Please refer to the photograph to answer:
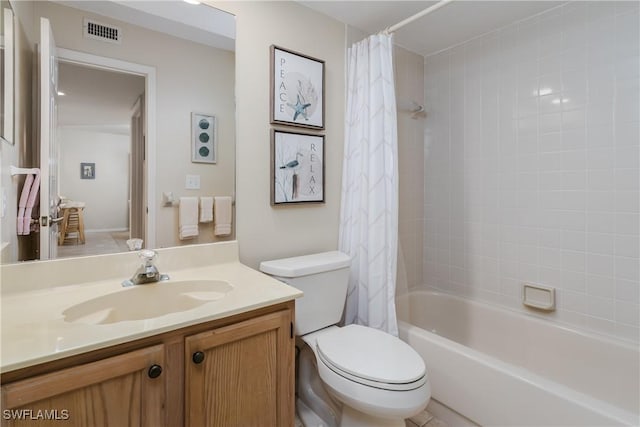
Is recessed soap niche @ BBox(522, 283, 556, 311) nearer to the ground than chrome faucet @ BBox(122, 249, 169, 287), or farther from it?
nearer to the ground

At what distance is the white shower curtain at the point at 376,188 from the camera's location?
179 cm

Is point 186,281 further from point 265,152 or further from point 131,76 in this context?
point 131,76

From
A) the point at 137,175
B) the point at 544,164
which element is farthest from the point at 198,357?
the point at 544,164

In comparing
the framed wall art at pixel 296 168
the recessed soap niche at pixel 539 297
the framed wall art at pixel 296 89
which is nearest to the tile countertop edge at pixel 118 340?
the framed wall art at pixel 296 168

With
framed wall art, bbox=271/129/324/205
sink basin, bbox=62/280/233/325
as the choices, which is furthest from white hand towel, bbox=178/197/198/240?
framed wall art, bbox=271/129/324/205

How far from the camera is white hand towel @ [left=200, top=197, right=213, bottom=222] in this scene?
4.96 feet

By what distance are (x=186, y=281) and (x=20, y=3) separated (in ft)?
3.57

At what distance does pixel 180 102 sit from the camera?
145cm

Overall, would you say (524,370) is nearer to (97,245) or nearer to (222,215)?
(222,215)

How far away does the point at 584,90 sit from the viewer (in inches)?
69.7

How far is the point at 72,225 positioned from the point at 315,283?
3.38 ft

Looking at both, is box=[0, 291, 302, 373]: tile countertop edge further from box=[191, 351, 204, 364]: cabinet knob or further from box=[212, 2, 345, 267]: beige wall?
box=[212, 2, 345, 267]: beige wall

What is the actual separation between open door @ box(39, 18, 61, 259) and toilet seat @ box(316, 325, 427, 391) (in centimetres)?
114

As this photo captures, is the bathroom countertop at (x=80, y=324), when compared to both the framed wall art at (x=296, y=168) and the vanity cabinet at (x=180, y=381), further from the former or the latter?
the framed wall art at (x=296, y=168)
